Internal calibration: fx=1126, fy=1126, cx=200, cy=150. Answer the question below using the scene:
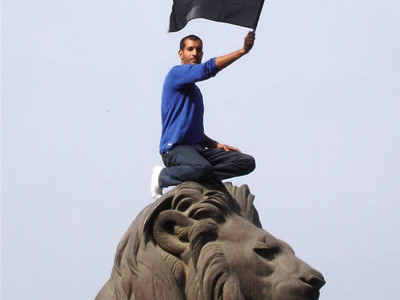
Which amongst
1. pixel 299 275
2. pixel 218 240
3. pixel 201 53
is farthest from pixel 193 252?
pixel 201 53

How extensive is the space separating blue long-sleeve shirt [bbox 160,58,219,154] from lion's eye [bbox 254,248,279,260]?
4.14 feet

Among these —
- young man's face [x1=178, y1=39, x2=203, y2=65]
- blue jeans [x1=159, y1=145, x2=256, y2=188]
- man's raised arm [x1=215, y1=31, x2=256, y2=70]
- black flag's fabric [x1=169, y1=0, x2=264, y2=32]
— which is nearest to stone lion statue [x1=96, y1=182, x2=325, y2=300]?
blue jeans [x1=159, y1=145, x2=256, y2=188]

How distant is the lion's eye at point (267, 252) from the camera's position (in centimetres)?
988

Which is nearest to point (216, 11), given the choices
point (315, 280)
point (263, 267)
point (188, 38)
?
point (188, 38)

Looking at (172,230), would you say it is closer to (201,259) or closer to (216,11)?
(201,259)

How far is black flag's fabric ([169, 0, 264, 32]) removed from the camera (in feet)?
35.1

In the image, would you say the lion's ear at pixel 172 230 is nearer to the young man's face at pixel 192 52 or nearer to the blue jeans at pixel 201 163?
the blue jeans at pixel 201 163

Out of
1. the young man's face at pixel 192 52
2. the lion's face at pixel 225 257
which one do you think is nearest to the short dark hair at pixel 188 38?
the young man's face at pixel 192 52

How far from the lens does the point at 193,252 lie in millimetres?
9727

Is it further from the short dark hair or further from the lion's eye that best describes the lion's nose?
the short dark hair

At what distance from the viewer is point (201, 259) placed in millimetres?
9695

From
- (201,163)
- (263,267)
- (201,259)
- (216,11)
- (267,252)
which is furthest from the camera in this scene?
(216,11)

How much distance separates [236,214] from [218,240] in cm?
43

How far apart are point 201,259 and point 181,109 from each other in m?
1.56
